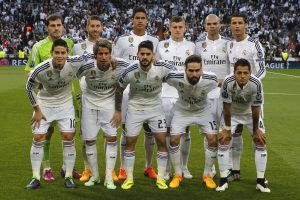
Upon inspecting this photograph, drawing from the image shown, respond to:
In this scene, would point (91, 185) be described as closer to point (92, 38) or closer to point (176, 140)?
point (176, 140)

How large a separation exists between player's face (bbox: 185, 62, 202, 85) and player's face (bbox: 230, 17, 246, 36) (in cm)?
116

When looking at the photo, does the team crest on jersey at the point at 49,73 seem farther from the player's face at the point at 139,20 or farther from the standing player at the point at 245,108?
the standing player at the point at 245,108

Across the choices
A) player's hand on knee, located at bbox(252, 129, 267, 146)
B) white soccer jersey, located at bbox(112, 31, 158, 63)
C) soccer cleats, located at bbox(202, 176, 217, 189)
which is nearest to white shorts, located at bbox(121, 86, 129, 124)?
white soccer jersey, located at bbox(112, 31, 158, 63)

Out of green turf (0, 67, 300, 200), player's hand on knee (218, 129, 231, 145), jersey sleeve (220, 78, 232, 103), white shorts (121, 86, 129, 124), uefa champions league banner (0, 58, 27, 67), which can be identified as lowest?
uefa champions league banner (0, 58, 27, 67)

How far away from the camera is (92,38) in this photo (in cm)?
823

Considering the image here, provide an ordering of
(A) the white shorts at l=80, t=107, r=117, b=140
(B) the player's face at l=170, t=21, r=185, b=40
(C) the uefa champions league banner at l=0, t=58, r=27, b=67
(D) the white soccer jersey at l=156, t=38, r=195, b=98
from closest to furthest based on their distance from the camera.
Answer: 1. (A) the white shorts at l=80, t=107, r=117, b=140
2. (B) the player's face at l=170, t=21, r=185, b=40
3. (D) the white soccer jersey at l=156, t=38, r=195, b=98
4. (C) the uefa champions league banner at l=0, t=58, r=27, b=67

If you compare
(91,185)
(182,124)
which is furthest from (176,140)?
(91,185)

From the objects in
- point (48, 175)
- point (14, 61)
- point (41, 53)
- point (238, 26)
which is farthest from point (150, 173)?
point (14, 61)

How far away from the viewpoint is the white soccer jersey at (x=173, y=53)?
8305 mm

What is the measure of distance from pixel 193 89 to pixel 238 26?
1300 mm

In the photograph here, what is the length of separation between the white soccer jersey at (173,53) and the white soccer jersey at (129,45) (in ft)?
0.61

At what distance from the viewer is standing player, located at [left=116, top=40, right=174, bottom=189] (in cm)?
750

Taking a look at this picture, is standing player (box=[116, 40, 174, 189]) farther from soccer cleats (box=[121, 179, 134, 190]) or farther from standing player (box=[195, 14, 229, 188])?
standing player (box=[195, 14, 229, 188])

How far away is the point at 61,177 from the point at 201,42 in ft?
9.59
